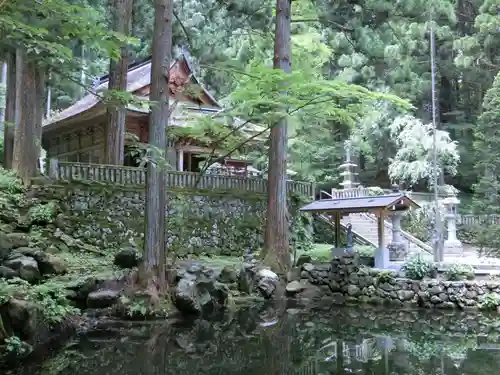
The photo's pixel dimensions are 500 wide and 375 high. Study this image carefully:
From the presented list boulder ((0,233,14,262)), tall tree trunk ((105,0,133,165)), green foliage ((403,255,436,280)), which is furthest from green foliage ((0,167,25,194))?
green foliage ((403,255,436,280))

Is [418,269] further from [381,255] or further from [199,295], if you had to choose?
[199,295]

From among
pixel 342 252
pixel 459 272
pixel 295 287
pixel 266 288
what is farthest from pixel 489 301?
pixel 266 288

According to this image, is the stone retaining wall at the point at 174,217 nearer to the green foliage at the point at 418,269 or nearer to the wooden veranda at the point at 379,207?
the wooden veranda at the point at 379,207

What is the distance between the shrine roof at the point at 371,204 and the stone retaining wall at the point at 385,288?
1287 millimetres

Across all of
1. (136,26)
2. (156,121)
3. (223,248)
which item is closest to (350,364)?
(156,121)

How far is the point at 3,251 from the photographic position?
9.26m

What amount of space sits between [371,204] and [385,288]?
6.94 feet

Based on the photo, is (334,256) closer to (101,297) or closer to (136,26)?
(101,297)

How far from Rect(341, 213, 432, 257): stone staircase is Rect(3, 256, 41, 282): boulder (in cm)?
1270

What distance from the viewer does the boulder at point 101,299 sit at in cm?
919

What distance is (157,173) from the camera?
966 cm

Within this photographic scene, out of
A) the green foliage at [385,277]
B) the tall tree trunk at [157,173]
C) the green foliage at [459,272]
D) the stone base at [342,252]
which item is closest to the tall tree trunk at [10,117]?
the tall tree trunk at [157,173]

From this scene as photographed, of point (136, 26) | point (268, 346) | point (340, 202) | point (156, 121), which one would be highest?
point (136, 26)

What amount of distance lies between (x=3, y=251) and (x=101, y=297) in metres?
2.08
